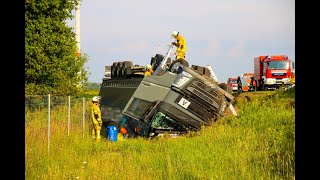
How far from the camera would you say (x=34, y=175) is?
777 centimetres

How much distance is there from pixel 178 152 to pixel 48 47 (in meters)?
11.1

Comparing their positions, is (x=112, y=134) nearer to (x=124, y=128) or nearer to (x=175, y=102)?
(x=124, y=128)

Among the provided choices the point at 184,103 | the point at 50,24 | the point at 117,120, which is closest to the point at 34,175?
the point at 184,103

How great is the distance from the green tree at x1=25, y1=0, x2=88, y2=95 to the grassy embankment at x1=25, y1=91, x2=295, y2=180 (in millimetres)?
4825

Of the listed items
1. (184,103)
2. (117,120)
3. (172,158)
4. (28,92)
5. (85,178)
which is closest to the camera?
(85,178)

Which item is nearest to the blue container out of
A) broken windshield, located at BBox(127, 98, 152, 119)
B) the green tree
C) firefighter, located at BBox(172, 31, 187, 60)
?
broken windshield, located at BBox(127, 98, 152, 119)

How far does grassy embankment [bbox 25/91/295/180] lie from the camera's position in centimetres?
772

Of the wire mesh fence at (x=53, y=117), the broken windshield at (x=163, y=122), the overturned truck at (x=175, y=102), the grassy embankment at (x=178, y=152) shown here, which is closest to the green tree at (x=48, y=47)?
the wire mesh fence at (x=53, y=117)

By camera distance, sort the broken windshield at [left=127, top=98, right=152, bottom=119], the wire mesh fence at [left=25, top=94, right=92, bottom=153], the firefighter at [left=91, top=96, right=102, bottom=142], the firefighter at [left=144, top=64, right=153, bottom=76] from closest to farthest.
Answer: the wire mesh fence at [left=25, top=94, right=92, bottom=153] < the broken windshield at [left=127, top=98, right=152, bottom=119] < the firefighter at [left=91, top=96, right=102, bottom=142] < the firefighter at [left=144, top=64, right=153, bottom=76]

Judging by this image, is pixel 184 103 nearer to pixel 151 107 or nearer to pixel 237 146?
pixel 151 107

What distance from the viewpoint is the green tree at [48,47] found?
1908cm

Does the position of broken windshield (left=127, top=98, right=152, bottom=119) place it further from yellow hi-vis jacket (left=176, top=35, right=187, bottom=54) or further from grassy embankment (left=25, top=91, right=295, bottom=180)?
yellow hi-vis jacket (left=176, top=35, right=187, bottom=54)

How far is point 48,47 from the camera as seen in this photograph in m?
19.4

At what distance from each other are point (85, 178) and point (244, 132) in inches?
221
